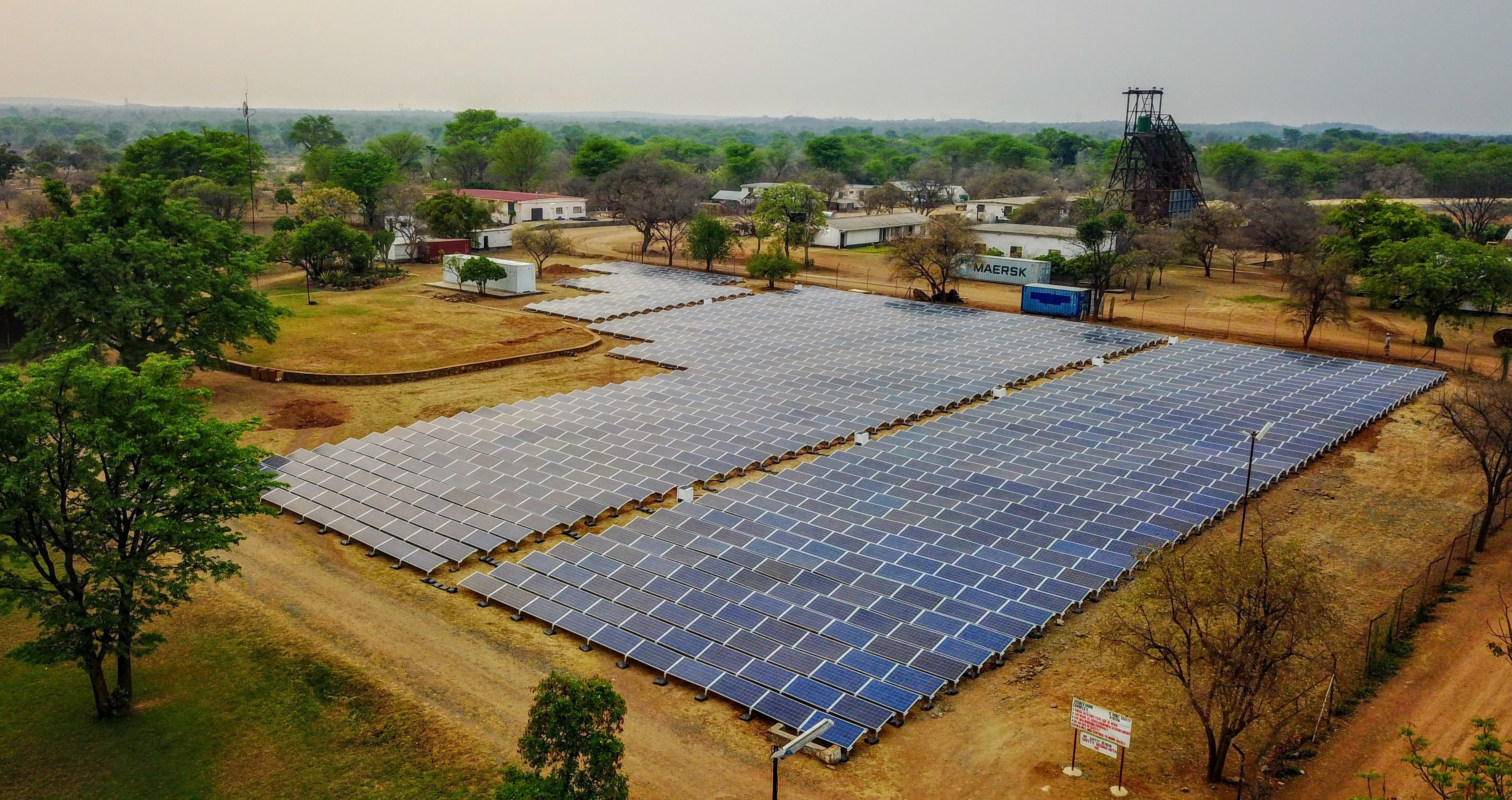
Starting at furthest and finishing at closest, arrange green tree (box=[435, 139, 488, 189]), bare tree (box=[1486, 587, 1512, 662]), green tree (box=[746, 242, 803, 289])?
green tree (box=[435, 139, 488, 189]), green tree (box=[746, 242, 803, 289]), bare tree (box=[1486, 587, 1512, 662])

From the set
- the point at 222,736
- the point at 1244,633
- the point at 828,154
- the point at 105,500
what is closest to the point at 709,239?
the point at 105,500

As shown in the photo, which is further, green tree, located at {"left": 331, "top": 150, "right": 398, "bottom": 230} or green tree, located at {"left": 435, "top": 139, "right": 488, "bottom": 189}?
green tree, located at {"left": 435, "top": 139, "right": 488, "bottom": 189}

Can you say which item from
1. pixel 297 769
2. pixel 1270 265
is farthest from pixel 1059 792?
pixel 1270 265

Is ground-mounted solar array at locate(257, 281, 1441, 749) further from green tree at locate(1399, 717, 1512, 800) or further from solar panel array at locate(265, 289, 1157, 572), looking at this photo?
green tree at locate(1399, 717, 1512, 800)

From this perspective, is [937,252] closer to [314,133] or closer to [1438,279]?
[1438,279]

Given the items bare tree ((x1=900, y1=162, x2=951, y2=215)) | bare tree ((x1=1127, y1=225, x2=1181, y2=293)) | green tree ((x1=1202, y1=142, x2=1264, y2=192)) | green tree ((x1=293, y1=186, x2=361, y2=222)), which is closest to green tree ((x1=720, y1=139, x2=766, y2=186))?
bare tree ((x1=900, y1=162, x2=951, y2=215))

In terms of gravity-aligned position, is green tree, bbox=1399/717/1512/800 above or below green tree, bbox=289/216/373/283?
below

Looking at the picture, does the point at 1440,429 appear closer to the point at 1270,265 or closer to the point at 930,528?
the point at 930,528
